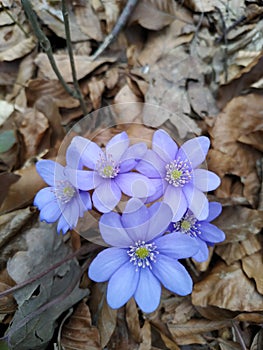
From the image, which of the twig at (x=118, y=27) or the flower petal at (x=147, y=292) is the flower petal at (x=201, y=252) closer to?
the flower petal at (x=147, y=292)

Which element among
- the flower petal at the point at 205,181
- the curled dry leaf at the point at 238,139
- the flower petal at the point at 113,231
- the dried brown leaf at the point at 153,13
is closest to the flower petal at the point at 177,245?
the flower petal at the point at 113,231

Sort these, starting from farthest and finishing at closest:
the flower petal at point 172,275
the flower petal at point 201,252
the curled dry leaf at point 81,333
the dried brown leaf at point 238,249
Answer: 1. the dried brown leaf at point 238,249
2. the curled dry leaf at point 81,333
3. the flower petal at point 201,252
4. the flower petal at point 172,275

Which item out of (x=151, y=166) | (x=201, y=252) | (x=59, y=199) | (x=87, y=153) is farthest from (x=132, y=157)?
(x=201, y=252)

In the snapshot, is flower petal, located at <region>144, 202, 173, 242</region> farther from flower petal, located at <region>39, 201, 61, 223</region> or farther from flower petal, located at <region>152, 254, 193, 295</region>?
flower petal, located at <region>39, 201, 61, 223</region>

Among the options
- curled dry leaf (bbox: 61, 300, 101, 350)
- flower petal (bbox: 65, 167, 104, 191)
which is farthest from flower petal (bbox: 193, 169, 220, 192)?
curled dry leaf (bbox: 61, 300, 101, 350)

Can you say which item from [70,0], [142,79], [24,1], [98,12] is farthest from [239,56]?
[24,1]
